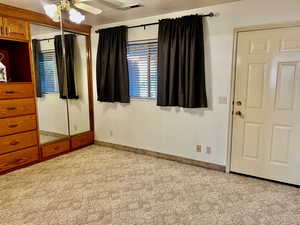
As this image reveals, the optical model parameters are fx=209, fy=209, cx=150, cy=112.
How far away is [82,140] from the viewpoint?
14.2 ft

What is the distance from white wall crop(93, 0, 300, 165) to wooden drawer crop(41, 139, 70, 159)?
2.93 ft

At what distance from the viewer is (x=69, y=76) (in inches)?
155

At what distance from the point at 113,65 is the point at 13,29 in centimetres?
160

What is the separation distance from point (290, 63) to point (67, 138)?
3.78 meters

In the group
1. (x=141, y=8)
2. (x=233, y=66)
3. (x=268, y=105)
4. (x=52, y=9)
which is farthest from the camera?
(x=141, y=8)

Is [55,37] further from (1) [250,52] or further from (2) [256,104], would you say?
(2) [256,104]

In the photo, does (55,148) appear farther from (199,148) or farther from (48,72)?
(199,148)

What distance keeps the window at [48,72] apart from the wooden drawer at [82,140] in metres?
1.04

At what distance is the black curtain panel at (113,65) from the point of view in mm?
3805

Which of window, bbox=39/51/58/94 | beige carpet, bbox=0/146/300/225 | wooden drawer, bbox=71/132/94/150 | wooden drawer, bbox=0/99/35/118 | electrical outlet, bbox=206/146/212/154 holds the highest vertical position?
window, bbox=39/51/58/94

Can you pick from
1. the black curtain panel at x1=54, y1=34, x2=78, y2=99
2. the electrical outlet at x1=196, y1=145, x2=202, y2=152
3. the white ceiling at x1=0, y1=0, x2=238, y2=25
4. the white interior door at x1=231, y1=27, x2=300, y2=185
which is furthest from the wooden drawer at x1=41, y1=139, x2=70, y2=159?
the white interior door at x1=231, y1=27, x2=300, y2=185

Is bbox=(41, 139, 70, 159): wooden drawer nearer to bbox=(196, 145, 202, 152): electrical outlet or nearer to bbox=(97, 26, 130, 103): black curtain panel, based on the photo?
bbox=(97, 26, 130, 103): black curtain panel

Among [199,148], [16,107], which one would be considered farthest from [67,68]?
[199,148]

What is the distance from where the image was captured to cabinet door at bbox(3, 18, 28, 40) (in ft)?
9.80
